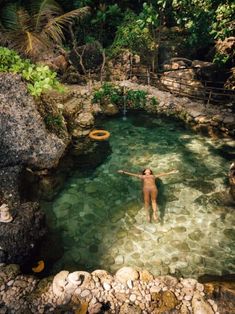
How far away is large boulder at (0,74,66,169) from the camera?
823cm

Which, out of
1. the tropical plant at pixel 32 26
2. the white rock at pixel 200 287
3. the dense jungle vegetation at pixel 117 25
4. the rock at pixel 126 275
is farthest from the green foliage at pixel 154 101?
the white rock at pixel 200 287

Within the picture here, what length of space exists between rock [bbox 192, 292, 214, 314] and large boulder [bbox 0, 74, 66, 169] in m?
5.18

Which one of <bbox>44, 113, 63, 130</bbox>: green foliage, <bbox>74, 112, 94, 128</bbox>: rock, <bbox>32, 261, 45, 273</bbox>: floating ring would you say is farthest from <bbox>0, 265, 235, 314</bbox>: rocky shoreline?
<bbox>74, 112, 94, 128</bbox>: rock

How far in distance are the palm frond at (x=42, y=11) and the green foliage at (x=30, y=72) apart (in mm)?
2943

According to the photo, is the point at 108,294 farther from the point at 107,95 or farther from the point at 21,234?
the point at 107,95

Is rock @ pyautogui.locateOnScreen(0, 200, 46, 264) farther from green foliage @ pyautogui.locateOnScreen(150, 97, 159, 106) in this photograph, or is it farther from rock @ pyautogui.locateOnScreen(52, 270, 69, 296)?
green foliage @ pyautogui.locateOnScreen(150, 97, 159, 106)

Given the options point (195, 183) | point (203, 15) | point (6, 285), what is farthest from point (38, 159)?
point (203, 15)

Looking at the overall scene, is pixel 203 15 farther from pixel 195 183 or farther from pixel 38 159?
pixel 38 159

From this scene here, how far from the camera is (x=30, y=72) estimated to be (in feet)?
30.6

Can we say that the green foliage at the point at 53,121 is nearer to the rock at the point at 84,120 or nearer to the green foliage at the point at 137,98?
the rock at the point at 84,120

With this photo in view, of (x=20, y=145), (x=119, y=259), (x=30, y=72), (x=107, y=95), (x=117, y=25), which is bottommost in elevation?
(x=119, y=259)

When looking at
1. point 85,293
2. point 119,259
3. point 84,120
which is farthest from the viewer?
point 84,120

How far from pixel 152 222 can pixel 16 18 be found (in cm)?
952

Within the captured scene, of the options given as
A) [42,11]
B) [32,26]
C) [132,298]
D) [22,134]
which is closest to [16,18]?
[32,26]
